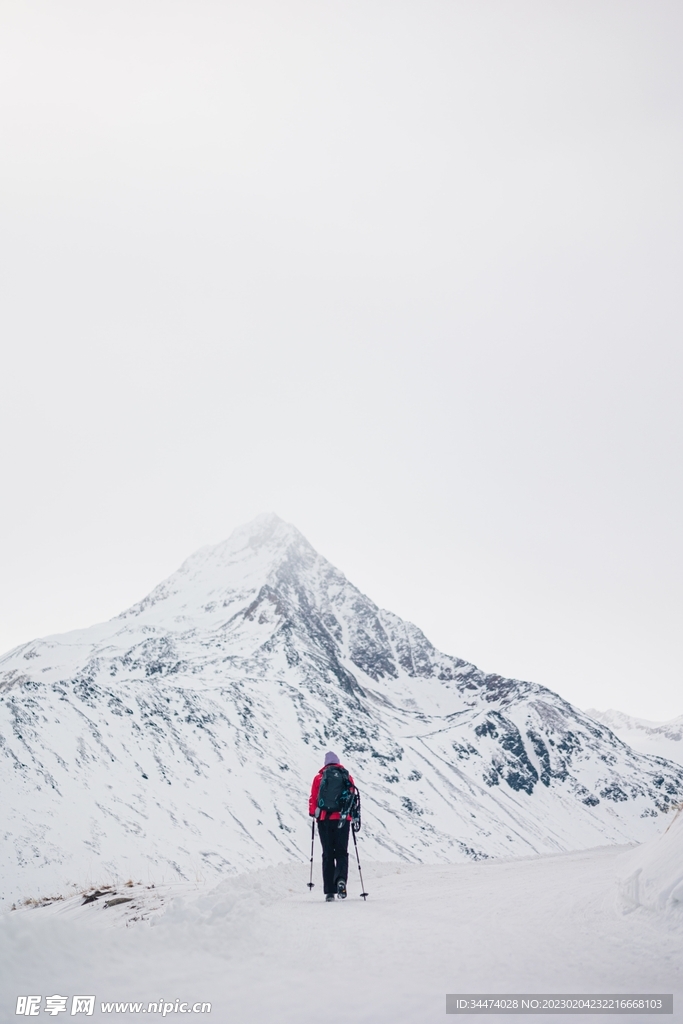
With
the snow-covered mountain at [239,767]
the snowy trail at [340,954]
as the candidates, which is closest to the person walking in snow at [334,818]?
the snowy trail at [340,954]

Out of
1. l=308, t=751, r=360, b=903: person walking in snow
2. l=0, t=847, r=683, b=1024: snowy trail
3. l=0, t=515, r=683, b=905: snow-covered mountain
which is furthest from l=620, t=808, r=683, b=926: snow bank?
l=0, t=515, r=683, b=905: snow-covered mountain

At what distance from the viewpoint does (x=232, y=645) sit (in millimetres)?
159750

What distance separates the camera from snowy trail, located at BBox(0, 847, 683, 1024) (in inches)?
231

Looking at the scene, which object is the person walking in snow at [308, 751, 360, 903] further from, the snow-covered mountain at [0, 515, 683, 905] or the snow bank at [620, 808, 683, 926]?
the snow bank at [620, 808, 683, 926]

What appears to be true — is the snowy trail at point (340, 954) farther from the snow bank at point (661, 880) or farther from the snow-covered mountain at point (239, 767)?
the snow-covered mountain at point (239, 767)

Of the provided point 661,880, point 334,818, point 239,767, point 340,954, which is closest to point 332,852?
point 334,818

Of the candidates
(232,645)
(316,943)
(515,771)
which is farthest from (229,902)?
(515,771)

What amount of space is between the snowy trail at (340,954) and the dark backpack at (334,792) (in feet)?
5.27

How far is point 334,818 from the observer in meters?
11.6

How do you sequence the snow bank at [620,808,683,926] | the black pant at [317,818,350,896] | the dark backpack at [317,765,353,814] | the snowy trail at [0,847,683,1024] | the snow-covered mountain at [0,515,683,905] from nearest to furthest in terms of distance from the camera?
1. the snowy trail at [0,847,683,1024]
2. the snow bank at [620,808,683,926]
3. the black pant at [317,818,350,896]
4. the dark backpack at [317,765,353,814]
5. the snow-covered mountain at [0,515,683,905]

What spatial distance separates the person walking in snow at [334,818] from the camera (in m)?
11.5

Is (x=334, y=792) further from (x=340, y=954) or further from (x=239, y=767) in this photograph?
(x=239, y=767)

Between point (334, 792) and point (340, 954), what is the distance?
4.71m

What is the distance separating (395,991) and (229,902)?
3611 mm
